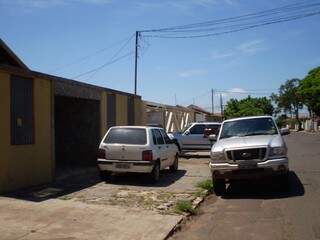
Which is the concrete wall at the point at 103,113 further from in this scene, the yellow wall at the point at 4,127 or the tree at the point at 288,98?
the tree at the point at 288,98

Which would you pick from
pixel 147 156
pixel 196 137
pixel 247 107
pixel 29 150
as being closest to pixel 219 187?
pixel 147 156

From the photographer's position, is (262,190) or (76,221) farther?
(262,190)

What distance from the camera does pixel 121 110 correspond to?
20.9 meters

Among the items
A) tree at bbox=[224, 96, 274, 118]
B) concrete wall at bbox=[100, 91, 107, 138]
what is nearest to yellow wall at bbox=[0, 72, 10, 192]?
concrete wall at bbox=[100, 91, 107, 138]

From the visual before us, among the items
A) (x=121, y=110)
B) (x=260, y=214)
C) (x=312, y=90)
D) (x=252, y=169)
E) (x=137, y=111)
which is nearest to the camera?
(x=260, y=214)

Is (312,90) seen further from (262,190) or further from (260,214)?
(260,214)

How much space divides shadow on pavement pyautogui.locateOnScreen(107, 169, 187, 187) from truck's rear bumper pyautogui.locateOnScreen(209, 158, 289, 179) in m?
2.47

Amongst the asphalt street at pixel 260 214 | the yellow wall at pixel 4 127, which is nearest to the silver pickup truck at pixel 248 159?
the asphalt street at pixel 260 214

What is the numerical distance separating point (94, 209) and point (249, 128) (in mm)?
5501

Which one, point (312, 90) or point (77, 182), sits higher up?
point (312, 90)

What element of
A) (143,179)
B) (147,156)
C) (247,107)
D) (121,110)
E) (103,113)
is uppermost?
(247,107)

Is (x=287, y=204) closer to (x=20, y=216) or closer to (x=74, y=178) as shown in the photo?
(x=20, y=216)

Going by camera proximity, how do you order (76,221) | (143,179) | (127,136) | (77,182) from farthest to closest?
(143,179) < (127,136) < (77,182) < (76,221)

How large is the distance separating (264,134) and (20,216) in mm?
6971
